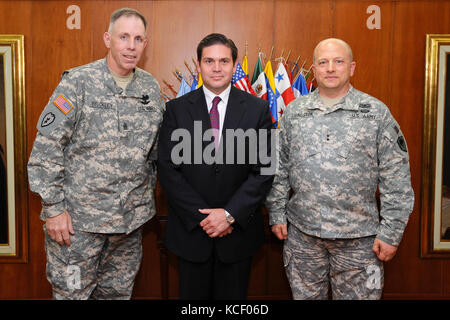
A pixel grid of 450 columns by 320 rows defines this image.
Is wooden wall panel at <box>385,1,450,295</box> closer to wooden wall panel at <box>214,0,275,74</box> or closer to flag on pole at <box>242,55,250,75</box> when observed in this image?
wooden wall panel at <box>214,0,275,74</box>

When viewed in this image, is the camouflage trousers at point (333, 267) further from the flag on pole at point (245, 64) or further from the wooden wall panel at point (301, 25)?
the wooden wall panel at point (301, 25)

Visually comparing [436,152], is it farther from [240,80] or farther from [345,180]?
[240,80]

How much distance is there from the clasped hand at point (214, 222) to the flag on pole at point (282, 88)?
133 centimetres

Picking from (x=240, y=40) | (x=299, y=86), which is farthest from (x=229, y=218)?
(x=240, y=40)

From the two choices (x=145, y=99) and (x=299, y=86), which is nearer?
(x=145, y=99)

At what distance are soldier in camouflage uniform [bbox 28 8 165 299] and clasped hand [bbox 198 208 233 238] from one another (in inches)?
18.0

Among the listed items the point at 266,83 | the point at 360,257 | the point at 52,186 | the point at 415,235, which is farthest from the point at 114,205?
the point at 415,235

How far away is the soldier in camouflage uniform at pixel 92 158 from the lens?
1.93 m

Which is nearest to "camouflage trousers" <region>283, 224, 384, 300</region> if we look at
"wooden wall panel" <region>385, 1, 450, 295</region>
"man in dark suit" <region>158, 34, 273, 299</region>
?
"man in dark suit" <region>158, 34, 273, 299</region>

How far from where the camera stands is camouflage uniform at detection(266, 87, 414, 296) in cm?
194

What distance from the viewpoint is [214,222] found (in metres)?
1.85

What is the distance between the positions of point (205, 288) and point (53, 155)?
107 centimetres

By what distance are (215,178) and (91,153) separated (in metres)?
0.70

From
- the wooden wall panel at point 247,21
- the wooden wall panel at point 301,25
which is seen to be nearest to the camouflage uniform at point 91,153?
the wooden wall panel at point 247,21
